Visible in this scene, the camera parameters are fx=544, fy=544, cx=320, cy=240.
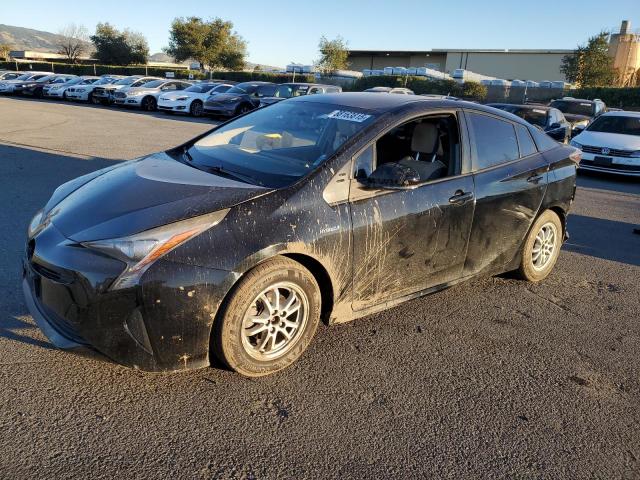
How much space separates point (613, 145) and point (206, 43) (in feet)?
187

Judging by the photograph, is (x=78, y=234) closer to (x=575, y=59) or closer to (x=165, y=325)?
(x=165, y=325)

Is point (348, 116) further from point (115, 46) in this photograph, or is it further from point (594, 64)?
point (115, 46)

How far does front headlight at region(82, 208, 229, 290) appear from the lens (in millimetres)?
2768

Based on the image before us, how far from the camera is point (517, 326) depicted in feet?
13.8

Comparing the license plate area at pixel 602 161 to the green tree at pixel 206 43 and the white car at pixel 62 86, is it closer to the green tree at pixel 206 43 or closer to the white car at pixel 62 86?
the white car at pixel 62 86

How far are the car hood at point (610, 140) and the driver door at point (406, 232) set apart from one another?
9.45 meters

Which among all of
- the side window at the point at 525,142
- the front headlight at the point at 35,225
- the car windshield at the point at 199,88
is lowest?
the front headlight at the point at 35,225

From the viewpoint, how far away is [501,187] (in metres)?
4.38

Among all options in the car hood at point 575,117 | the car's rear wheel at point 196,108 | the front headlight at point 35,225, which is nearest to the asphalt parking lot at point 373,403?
the front headlight at point 35,225

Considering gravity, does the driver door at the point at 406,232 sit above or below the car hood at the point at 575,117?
below

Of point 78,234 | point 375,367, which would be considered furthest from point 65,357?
point 375,367

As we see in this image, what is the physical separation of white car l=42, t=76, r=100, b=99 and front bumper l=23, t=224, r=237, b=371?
94.8 feet

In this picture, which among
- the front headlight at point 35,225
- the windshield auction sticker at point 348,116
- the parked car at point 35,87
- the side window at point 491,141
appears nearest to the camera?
the front headlight at point 35,225

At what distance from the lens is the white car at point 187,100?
23.4 m
